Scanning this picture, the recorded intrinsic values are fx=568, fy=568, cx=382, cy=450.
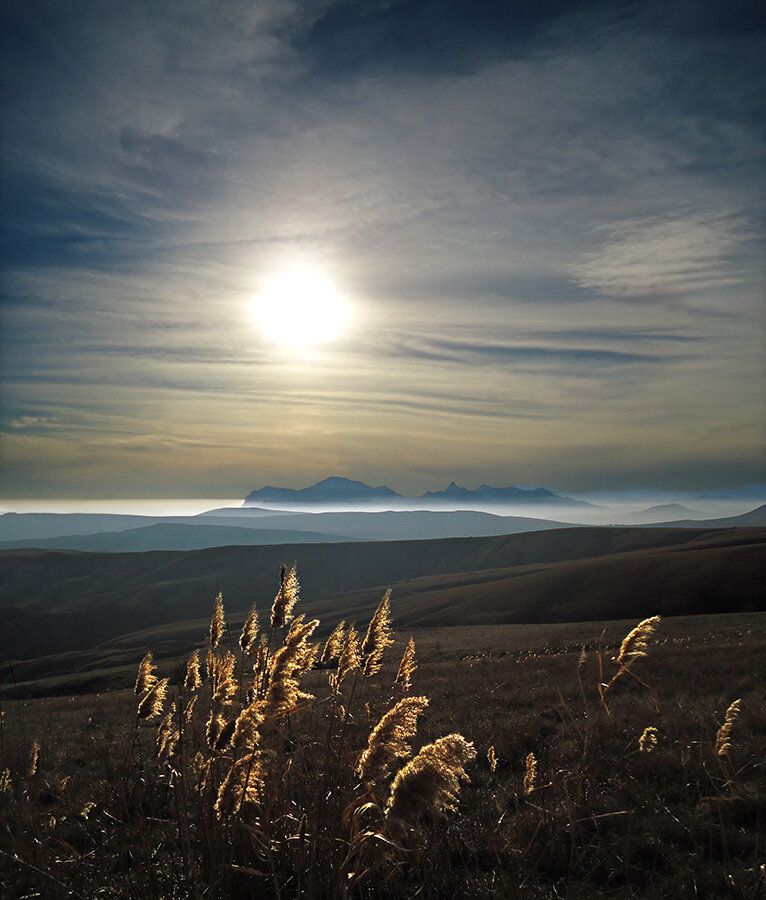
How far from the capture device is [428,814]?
523 cm

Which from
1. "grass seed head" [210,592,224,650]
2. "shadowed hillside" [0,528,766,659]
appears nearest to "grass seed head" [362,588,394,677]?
"grass seed head" [210,592,224,650]

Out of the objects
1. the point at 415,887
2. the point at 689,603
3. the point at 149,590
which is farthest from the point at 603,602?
the point at 149,590

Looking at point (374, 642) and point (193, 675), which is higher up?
point (374, 642)

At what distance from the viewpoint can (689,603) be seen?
6569cm

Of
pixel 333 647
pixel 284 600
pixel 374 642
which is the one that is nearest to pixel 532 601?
pixel 333 647

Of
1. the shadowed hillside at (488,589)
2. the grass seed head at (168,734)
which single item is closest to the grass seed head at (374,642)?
the shadowed hillside at (488,589)

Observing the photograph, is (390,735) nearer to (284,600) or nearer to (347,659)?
(347,659)

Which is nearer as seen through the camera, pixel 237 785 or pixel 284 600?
pixel 237 785

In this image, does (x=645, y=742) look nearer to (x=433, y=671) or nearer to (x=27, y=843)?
(x=27, y=843)

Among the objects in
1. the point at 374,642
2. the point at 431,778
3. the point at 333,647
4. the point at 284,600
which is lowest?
the point at 431,778

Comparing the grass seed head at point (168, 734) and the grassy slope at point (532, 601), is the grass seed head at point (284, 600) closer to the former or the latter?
the grass seed head at point (168, 734)

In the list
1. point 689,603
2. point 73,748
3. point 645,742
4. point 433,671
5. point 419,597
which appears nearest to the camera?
point 645,742

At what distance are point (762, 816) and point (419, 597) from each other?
96890 millimetres

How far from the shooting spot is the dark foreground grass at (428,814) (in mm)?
2848
